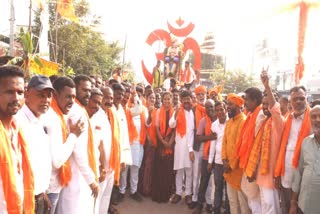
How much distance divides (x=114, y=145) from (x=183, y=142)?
6.49 ft

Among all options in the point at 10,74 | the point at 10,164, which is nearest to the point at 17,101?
the point at 10,74

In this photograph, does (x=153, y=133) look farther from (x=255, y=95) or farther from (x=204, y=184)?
(x=255, y=95)

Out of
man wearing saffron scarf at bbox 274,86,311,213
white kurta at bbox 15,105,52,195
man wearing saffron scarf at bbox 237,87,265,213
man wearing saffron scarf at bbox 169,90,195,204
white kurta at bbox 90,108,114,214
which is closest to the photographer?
white kurta at bbox 15,105,52,195

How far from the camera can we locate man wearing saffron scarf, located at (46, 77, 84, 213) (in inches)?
126

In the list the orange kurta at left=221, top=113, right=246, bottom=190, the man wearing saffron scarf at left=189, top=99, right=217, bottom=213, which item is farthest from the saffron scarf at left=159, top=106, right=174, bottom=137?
the orange kurta at left=221, top=113, right=246, bottom=190

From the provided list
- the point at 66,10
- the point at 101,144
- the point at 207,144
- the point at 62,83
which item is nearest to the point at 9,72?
the point at 62,83

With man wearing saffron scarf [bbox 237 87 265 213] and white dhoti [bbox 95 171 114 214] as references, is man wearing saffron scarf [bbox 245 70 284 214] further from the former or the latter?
white dhoti [bbox 95 171 114 214]

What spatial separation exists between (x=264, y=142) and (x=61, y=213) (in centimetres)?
229

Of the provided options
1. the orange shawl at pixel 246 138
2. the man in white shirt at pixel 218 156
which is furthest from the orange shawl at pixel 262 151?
the man in white shirt at pixel 218 156

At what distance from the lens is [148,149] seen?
668cm

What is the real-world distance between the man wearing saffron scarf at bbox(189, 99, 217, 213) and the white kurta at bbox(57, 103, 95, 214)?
101 inches

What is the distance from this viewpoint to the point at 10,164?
2.24m

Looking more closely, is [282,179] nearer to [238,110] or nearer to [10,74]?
[238,110]

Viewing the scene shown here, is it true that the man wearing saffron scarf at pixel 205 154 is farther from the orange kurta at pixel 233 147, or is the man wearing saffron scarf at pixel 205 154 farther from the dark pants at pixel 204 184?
the orange kurta at pixel 233 147
